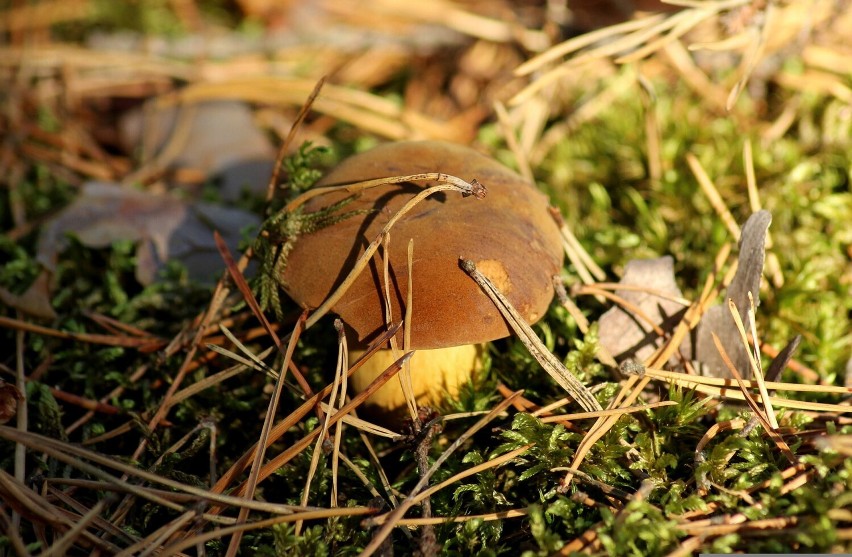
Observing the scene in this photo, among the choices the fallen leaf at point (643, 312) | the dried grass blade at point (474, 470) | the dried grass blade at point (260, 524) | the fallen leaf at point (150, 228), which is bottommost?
the dried grass blade at point (260, 524)

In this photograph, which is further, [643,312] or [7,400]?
[643,312]

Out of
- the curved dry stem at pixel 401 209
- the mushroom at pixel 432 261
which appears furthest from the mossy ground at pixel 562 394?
the curved dry stem at pixel 401 209

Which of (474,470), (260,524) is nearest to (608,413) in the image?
(474,470)

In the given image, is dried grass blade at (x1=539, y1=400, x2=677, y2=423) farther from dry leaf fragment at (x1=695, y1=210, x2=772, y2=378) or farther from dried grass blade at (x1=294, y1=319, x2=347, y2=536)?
dried grass blade at (x1=294, y1=319, x2=347, y2=536)

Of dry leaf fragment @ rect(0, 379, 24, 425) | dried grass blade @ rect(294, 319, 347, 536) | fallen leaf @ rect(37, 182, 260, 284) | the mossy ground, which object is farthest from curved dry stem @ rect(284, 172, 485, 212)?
dry leaf fragment @ rect(0, 379, 24, 425)

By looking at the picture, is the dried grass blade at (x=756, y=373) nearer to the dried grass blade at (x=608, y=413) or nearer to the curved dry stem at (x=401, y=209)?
the dried grass blade at (x=608, y=413)

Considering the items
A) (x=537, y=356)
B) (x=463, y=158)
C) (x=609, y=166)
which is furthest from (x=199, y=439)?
(x=609, y=166)

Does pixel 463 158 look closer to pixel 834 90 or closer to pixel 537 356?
pixel 537 356

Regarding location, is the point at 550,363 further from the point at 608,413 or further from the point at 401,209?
the point at 401,209
